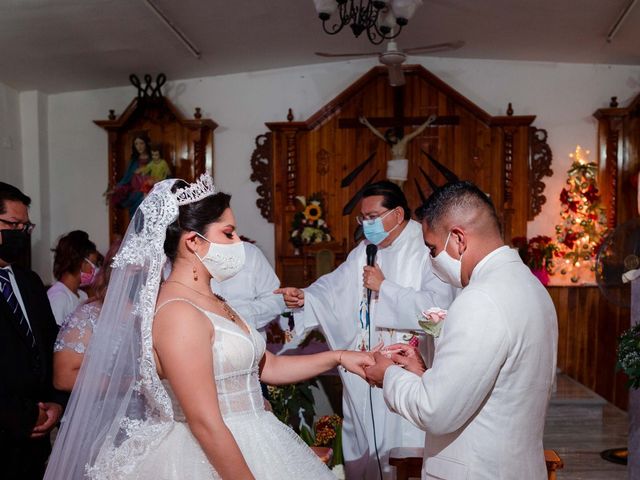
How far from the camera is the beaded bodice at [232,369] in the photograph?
6.38ft

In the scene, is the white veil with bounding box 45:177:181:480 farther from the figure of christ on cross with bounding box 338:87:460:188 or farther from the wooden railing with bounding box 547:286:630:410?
the wooden railing with bounding box 547:286:630:410

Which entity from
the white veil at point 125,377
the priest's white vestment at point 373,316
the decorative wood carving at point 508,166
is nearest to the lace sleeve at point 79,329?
the white veil at point 125,377

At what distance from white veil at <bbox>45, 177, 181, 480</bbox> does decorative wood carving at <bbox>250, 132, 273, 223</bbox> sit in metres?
5.54

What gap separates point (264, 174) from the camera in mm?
7617

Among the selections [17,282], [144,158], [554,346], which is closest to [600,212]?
[144,158]

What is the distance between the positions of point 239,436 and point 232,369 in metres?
0.20

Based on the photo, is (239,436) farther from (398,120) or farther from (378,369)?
(398,120)

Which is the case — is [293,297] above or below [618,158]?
below

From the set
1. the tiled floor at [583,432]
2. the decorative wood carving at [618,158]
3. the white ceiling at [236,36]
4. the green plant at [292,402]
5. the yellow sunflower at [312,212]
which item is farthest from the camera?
the yellow sunflower at [312,212]

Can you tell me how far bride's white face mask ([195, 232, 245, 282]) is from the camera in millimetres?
2062

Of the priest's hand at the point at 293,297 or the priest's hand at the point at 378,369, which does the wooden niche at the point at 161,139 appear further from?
the priest's hand at the point at 378,369

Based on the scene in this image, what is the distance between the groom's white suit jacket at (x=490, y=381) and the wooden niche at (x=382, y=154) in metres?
5.39

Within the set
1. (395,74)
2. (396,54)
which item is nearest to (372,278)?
(396,54)

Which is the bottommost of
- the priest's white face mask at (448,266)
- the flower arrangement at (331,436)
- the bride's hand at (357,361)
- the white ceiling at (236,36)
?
the flower arrangement at (331,436)
